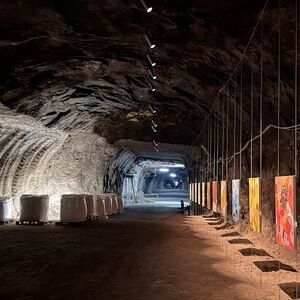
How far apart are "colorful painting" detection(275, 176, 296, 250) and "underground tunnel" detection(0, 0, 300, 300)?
0.02 metres

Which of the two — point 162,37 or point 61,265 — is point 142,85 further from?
point 61,265

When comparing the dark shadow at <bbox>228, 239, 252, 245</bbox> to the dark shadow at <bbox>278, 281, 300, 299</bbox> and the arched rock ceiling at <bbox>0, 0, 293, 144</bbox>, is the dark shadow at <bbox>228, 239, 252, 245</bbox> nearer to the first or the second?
the arched rock ceiling at <bbox>0, 0, 293, 144</bbox>

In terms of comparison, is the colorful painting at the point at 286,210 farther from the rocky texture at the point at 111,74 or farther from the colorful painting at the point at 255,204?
the rocky texture at the point at 111,74

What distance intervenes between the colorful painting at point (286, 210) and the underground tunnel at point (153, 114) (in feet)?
0.08

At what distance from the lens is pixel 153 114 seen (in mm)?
19109

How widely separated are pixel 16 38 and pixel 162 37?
292 centimetres

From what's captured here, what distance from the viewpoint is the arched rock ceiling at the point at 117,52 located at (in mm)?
7836

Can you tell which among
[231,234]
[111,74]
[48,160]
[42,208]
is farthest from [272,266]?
[48,160]

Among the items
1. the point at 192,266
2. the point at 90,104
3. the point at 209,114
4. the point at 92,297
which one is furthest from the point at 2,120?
the point at 92,297

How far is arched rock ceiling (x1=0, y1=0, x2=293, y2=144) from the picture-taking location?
784 cm

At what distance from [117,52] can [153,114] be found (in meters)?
8.40

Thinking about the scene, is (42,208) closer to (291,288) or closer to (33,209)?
(33,209)

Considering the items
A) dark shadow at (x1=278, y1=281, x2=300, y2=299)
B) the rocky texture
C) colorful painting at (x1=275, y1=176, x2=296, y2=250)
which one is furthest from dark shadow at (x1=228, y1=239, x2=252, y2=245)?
colorful painting at (x1=275, y1=176, x2=296, y2=250)

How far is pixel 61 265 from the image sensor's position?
7.85 meters
